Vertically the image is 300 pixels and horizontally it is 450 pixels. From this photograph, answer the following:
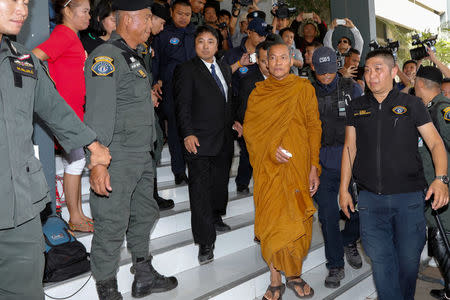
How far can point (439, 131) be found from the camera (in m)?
3.32

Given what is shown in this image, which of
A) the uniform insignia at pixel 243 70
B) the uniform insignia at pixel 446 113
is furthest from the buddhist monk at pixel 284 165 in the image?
the uniform insignia at pixel 243 70

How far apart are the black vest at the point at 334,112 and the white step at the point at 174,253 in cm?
114

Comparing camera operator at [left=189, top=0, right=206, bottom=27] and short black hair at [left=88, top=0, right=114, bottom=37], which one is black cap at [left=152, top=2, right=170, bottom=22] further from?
camera operator at [left=189, top=0, right=206, bottom=27]

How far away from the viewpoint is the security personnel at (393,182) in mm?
2674

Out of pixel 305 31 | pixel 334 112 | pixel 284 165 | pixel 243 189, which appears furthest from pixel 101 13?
pixel 305 31

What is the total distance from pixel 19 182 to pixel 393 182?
213 cm

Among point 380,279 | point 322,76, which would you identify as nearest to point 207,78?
point 322,76

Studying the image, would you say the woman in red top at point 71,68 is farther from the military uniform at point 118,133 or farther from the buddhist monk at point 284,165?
the buddhist monk at point 284,165

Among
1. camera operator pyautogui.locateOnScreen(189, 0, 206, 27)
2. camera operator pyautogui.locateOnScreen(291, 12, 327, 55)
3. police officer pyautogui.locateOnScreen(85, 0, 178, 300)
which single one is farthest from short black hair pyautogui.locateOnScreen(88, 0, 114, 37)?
camera operator pyautogui.locateOnScreen(291, 12, 327, 55)

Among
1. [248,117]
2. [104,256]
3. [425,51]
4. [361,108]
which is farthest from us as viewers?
[425,51]

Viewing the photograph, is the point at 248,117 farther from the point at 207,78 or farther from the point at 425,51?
the point at 425,51

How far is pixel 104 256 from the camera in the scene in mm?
2475

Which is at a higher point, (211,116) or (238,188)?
(211,116)

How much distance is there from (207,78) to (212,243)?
51.9 inches
